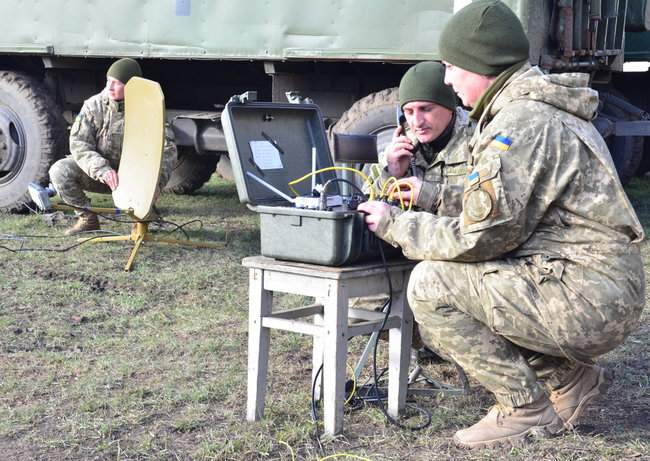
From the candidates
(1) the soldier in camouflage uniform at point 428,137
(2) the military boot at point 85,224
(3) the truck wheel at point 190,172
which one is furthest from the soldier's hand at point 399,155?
(3) the truck wheel at point 190,172

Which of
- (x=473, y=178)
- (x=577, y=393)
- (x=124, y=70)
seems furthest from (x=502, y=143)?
(x=124, y=70)

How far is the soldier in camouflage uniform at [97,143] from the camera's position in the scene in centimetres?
689

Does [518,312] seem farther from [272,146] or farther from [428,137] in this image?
[272,146]

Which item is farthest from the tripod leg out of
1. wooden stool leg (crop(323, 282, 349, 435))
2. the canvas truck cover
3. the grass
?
wooden stool leg (crop(323, 282, 349, 435))

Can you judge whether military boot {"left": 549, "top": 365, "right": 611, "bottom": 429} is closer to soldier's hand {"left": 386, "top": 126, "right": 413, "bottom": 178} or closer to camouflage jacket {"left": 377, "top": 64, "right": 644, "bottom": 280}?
camouflage jacket {"left": 377, "top": 64, "right": 644, "bottom": 280}

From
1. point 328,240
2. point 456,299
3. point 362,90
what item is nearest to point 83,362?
point 328,240

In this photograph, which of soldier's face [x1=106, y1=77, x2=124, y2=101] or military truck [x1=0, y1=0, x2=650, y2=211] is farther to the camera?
soldier's face [x1=106, y1=77, x2=124, y2=101]

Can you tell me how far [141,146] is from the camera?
20.9ft

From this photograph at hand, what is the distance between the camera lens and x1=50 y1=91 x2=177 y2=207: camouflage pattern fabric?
7.00 m

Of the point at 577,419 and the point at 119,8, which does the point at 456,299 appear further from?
the point at 119,8

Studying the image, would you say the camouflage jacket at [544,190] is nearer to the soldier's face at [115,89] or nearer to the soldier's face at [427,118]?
the soldier's face at [427,118]

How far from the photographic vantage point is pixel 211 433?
3428 mm

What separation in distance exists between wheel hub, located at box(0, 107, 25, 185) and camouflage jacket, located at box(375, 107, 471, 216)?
520 centimetres

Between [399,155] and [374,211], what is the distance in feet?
2.11
